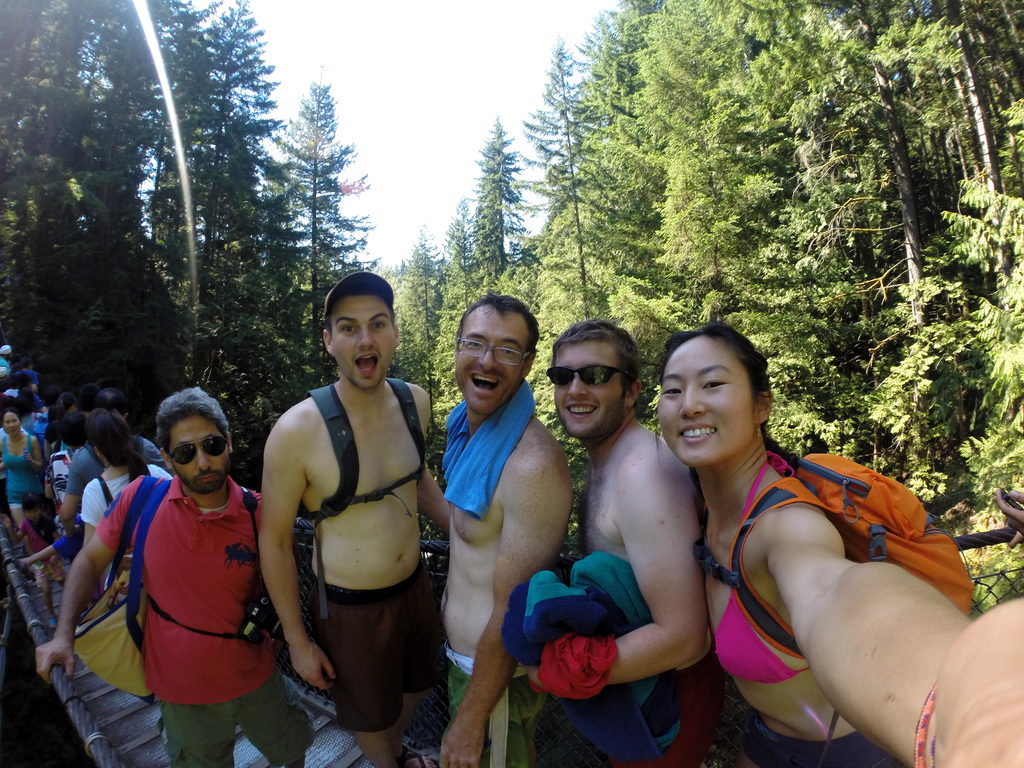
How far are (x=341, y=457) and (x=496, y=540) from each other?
0.75 meters

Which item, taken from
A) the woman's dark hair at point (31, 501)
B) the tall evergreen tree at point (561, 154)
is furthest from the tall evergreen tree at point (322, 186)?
the woman's dark hair at point (31, 501)

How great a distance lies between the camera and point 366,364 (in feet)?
7.54

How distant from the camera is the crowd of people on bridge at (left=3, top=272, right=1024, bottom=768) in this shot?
87 centimetres

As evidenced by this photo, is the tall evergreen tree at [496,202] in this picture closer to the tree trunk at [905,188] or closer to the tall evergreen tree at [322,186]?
the tall evergreen tree at [322,186]

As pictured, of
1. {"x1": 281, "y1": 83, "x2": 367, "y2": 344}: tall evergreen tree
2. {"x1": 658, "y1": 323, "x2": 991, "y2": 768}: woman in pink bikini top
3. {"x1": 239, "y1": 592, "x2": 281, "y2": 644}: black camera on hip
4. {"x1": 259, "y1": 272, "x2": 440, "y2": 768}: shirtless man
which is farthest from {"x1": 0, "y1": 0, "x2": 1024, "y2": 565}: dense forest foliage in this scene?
{"x1": 239, "y1": 592, "x2": 281, "y2": 644}: black camera on hip

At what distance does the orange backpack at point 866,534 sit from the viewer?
50.7 inches

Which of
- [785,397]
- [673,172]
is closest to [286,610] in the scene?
[785,397]

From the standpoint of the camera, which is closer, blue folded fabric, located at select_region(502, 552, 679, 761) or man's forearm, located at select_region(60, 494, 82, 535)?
blue folded fabric, located at select_region(502, 552, 679, 761)

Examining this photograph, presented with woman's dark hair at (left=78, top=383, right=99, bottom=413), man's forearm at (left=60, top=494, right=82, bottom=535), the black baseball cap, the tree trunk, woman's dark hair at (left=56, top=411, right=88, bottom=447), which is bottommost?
man's forearm at (left=60, top=494, right=82, bottom=535)

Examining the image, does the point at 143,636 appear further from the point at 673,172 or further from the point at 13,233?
the point at 13,233

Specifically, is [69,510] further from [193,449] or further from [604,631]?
[604,631]

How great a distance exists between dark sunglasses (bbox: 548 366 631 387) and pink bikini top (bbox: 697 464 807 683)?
1.93 feet

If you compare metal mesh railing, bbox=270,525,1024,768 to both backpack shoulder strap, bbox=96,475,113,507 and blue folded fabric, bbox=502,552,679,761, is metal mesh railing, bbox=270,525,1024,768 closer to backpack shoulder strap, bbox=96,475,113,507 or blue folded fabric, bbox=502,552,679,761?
backpack shoulder strap, bbox=96,475,113,507

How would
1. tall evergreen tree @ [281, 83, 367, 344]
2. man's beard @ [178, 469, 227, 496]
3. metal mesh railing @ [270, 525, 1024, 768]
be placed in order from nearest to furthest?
man's beard @ [178, 469, 227, 496], metal mesh railing @ [270, 525, 1024, 768], tall evergreen tree @ [281, 83, 367, 344]
